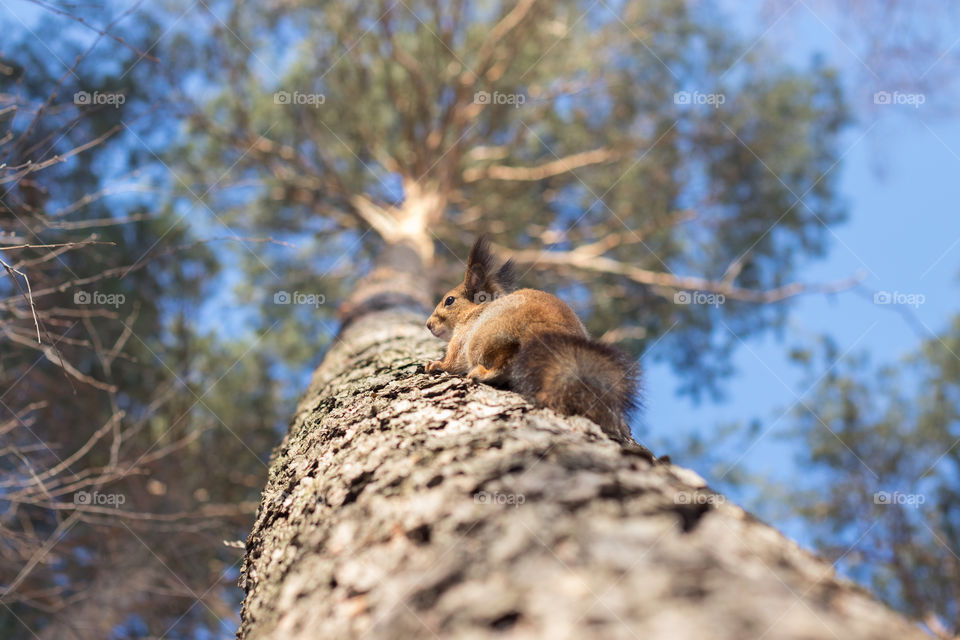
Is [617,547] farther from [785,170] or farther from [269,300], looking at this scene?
[785,170]

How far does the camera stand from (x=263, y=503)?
194 centimetres

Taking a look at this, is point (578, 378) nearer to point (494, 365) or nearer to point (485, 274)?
point (494, 365)

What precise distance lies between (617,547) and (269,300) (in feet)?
23.4

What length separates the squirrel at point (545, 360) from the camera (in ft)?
5.85

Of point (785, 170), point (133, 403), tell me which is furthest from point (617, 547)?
point (785, 170)

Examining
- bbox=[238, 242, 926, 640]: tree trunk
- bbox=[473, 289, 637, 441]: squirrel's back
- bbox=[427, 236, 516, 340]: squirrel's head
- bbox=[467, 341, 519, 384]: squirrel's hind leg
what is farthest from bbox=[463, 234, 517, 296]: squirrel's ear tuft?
bbox=[238, 242, 926, 640]: tree trunk

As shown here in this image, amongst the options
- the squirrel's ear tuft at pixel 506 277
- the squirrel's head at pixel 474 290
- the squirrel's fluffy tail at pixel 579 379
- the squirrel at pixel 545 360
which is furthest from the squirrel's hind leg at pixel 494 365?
the squirrel's ear tuft at pixel 506 277

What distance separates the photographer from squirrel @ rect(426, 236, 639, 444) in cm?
178

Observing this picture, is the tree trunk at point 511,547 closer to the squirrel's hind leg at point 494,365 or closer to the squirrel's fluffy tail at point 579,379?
the squirrel's fluffy tail at point 579,379

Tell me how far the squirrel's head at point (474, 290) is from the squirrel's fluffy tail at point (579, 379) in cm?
144

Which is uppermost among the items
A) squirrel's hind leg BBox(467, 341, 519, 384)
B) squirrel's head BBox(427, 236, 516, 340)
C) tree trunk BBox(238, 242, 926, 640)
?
squirrel's head BBox(427, 236, 516, 340)

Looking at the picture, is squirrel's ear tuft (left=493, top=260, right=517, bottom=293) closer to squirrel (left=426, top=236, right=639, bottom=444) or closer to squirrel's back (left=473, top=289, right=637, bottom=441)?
squirrel (left=426, top=236, right=639, bottom=444)

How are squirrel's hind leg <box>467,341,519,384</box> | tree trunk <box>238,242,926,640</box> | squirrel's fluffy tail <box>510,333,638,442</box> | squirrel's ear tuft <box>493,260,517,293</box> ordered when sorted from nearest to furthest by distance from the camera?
tree trunk <box>238,242,926,640</box> < squirrel's fluffy tail <box>510,333,638,442</box> < squirrel's hind leg <box>467,341,519,384</box> < squirrel's ear tuft <box>493,260,517,293</box>

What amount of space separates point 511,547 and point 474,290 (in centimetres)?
245
